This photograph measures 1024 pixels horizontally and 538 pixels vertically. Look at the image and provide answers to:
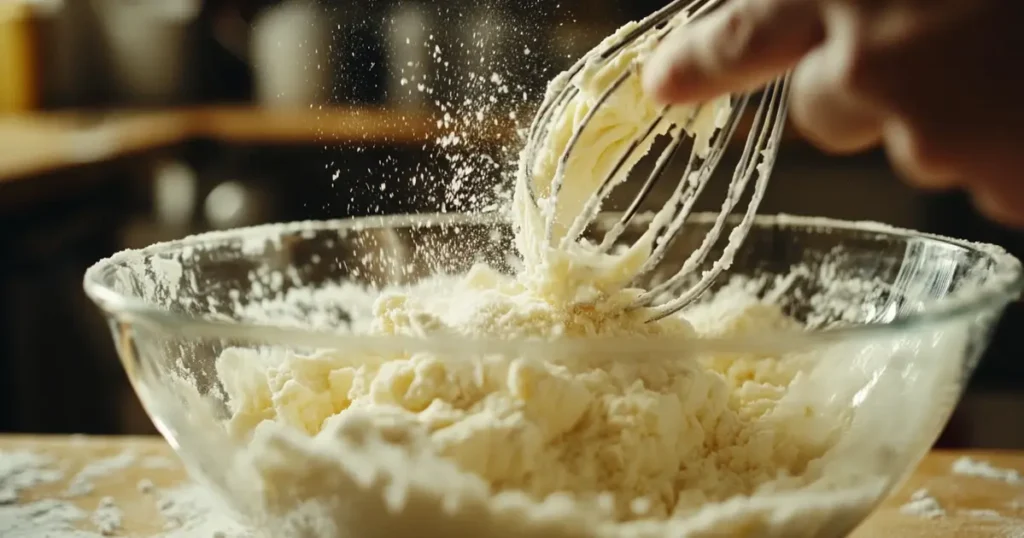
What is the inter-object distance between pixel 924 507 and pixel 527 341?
0.35 meters

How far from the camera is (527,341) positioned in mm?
354

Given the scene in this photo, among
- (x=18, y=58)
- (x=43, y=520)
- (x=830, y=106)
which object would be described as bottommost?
(x=43, y=520)

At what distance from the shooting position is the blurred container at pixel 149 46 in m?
2.16

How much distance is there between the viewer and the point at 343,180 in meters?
0.65

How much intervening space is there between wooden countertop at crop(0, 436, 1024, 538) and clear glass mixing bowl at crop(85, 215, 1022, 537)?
11cm

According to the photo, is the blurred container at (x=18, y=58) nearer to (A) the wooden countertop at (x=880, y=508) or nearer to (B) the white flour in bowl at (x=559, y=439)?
(A) the wooden countertop at (x=880, y=508)

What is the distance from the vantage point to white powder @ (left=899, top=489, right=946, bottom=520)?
0.58 meters

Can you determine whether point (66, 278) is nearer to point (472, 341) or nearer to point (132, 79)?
point (132, 79)

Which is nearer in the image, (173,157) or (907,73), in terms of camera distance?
(907,73)

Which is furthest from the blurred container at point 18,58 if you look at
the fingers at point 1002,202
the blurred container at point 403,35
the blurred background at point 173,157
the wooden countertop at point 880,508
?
the fingers at point 1002,202

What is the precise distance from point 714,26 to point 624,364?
147 millimetres

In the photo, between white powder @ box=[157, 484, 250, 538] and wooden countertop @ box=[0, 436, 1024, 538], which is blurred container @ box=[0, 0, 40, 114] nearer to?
wooden countertop @ box=[0, 436, 1024, 538]

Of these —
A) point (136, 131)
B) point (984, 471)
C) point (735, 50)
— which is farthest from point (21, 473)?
point (136, 131)

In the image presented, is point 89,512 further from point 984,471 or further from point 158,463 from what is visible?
point 984,471
